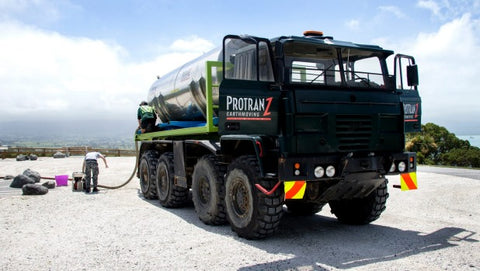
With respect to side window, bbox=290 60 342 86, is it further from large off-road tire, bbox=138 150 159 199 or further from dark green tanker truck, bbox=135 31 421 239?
large off-road tire, bbox=138 150 159 199

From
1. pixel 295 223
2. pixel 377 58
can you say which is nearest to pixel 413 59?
pixel 377 58

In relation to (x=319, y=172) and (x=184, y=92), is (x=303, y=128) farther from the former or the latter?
(x=184, y=92)

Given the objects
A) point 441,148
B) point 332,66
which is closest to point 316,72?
point 332,66

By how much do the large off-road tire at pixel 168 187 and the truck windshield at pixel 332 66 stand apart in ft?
15.2

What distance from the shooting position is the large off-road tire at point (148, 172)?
483 inches

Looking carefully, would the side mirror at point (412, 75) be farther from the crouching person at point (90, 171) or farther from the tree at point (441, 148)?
the tree at point (441, 148)

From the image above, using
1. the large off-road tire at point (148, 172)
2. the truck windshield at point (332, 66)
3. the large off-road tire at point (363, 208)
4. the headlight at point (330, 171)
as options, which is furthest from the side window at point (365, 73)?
the large off-road tire at point (148, 172)

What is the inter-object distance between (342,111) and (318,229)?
2.33 meters

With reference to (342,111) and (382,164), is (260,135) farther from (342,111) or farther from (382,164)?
(382,164)

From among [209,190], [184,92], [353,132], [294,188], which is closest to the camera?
[294,188]

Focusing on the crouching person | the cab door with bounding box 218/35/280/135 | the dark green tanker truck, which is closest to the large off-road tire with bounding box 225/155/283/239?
the dark green tanker truck

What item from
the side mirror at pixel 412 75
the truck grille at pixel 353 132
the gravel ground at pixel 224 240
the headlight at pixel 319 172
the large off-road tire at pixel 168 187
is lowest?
the gravel ground at pixel 224 240

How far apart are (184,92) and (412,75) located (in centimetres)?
499

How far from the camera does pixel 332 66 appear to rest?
7648 mm
